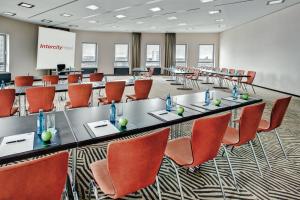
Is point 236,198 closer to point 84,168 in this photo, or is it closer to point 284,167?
point 284,167

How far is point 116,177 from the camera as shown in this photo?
171 centimetres

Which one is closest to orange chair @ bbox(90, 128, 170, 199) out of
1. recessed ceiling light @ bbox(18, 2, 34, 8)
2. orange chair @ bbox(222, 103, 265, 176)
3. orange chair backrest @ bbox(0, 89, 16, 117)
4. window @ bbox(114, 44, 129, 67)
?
orange chair @ bbox(222, 103, 265, 176)

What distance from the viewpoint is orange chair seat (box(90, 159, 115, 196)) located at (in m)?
1.84

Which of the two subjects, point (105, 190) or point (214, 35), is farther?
point (214, 35)

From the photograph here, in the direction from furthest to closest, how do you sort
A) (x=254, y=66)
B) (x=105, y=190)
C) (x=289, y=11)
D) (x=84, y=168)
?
(x=254, y=66), (x=289, y=11), (x=84, y=168), (x=105, y=190)

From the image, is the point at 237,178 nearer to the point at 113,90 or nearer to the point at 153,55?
the point at 113,90

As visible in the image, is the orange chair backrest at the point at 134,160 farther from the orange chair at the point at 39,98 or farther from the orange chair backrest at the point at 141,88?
the orange chair backrest at the point at 141,88

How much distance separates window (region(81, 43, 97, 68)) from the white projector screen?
2.92 meters

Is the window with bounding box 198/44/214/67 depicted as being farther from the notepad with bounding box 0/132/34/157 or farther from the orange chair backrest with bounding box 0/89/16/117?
the notepad with bounding box 0/132/34/157

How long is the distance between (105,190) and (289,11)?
1053 centimetres

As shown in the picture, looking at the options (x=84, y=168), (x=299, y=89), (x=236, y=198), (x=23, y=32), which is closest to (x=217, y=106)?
(x=236, y=198)

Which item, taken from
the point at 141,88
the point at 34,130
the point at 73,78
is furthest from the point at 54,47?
the point at 34,130

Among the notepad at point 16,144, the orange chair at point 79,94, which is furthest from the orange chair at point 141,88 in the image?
the notepad at point 16,144

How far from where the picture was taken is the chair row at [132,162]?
4.13 ft
